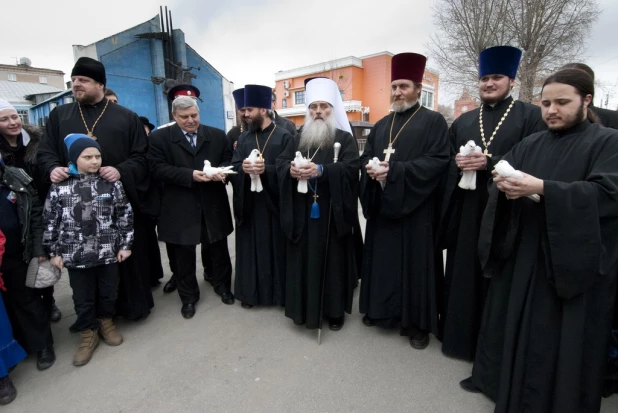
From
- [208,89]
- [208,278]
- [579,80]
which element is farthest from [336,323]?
[208,89]

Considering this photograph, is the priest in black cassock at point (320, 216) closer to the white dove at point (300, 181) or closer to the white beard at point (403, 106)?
the white dove at point (300, 181)

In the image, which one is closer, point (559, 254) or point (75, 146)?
point (559, 254)


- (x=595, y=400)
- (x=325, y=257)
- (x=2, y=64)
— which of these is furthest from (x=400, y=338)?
(x=2, y=64)

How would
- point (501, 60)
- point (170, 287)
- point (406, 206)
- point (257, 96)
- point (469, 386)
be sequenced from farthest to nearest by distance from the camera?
1. point (170, 287)
2. point (257, 96)
3. point (406, 206)
4. point (501, 60)
5. point (469, 386)

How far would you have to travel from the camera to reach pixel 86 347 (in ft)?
9.29

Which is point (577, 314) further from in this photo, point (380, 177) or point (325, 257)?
point (325, 257)

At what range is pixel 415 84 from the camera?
2850 millimetres

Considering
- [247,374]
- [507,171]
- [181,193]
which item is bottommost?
[247,374]

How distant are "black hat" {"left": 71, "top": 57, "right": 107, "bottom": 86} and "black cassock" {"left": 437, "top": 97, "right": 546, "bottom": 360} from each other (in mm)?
3163

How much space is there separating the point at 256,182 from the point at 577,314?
244 centimetres

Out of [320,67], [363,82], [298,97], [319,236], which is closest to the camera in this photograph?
[319,236]

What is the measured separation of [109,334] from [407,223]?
2.77 meters

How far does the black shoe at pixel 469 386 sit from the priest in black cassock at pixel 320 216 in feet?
3.60

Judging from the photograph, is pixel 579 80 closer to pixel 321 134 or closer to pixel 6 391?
pixel 321 134
